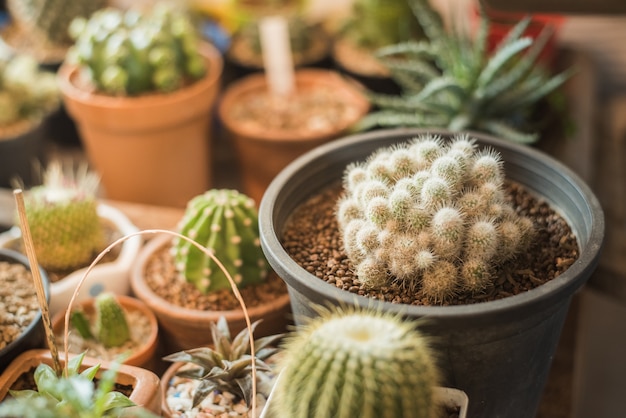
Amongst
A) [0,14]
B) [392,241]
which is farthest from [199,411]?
[0,14]

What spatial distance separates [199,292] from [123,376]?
29 centimetres

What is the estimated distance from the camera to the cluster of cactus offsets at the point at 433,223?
3.59 ft

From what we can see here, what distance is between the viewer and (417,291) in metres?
1.14

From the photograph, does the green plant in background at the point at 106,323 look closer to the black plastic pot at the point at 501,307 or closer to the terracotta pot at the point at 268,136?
the black plastic pot at the point at 501,307

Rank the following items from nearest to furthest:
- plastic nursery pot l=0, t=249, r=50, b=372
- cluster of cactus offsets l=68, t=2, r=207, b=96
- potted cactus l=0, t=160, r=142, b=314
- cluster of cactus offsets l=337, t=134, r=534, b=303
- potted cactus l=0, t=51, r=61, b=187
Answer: cluster of cactus offsets l=337, t=134, r=534, b=303, plastic nursery pot l=0, t=249, r=50, b=372, potted cactus l=0, t=160, r=142, b=314, cluster of cactus offsets l=68, t=2, r=207, b=96, potted cactus l=0, t=51, r=61, b=187

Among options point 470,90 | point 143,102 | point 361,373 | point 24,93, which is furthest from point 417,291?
point 24,93

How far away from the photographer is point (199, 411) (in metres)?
1.21

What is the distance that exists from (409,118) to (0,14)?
1789 mm

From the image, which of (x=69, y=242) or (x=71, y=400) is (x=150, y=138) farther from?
(x=71, y=400)

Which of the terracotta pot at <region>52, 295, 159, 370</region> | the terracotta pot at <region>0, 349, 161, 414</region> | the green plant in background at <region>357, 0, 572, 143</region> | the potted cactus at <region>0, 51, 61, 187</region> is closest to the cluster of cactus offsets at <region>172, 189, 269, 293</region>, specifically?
the terracotta pot at <region>52, 295, 159, 370</region>

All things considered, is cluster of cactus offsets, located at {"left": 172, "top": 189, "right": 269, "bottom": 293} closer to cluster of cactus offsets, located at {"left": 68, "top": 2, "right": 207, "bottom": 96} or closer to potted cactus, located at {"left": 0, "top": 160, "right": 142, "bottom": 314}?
potted cactus, located at {"left": 0, "top": 160, "right": 142, "bottom": 314}

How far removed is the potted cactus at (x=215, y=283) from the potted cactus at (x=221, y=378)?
12 cm

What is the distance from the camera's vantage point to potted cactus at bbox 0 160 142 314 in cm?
151

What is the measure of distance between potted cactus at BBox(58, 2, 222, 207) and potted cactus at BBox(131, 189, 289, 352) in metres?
0.51
